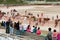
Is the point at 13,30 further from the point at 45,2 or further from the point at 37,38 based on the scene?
the point at 45,2

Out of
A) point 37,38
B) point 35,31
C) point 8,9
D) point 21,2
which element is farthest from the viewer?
point 21,2

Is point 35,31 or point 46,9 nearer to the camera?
point 35,31

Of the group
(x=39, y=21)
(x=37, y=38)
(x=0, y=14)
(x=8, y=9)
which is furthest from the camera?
(x=8, y=9)

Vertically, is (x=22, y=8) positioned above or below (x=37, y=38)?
below

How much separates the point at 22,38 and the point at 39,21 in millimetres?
11737

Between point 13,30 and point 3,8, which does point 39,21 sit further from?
point 13,30

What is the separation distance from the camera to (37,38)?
13508 millimetres

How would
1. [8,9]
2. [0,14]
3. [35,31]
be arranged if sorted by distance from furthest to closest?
[8,9]
[0,14]
[35,31]

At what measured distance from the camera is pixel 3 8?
29.9 metres

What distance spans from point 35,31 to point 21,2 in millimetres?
16456

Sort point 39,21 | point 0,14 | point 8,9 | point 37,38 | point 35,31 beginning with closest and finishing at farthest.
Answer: point 37,38, point 35,31, point 39,21, point 0,14, point 8,9

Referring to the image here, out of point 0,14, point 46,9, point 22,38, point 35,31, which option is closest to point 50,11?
point 46,9

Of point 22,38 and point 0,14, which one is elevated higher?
point 22,38

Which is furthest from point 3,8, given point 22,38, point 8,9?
point 22,38
